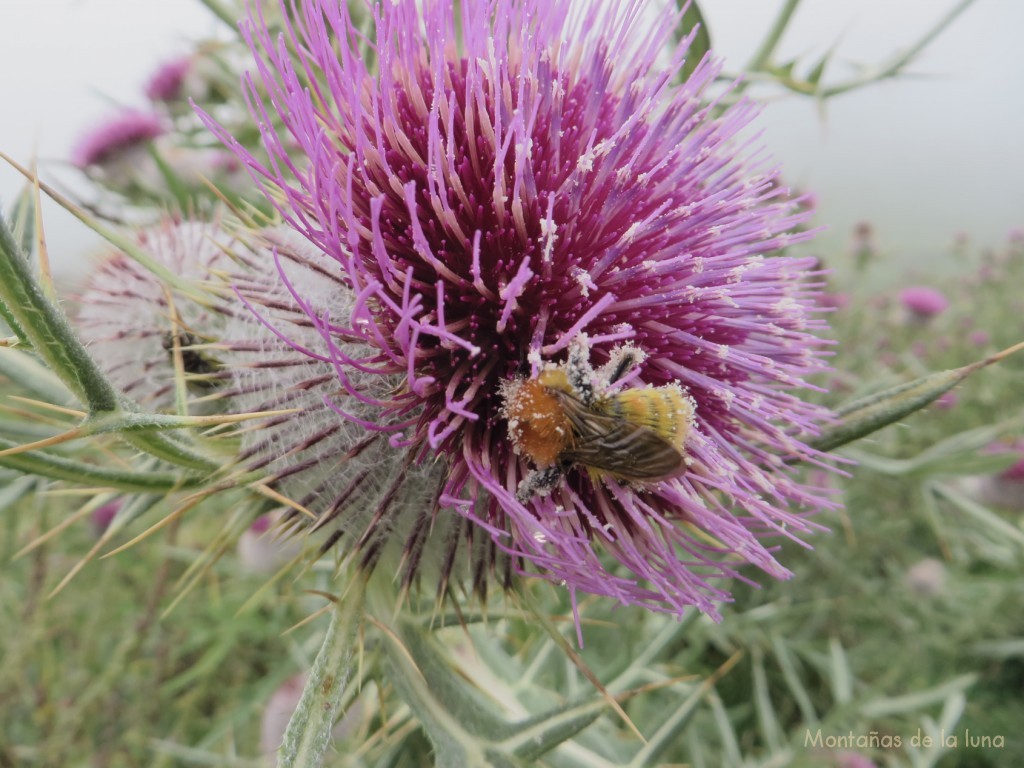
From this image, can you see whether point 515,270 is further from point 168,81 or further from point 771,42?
point 168,81

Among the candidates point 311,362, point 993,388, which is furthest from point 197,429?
point 993,388

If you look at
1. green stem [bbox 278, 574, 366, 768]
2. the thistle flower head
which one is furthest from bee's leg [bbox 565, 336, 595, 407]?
the thistle flower head

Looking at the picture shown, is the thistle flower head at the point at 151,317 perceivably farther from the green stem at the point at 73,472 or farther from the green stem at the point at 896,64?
the green stem at the point at 896,64

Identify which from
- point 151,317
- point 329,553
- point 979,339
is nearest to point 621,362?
point 329,553

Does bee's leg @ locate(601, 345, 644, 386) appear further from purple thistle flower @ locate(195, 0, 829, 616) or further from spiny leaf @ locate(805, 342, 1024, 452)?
spiny leaf @ locate(805, 342, 1024, 452)

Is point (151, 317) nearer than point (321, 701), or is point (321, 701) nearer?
point (321, 701)

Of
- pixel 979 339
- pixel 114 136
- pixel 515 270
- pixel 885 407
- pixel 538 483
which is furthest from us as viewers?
pixel 979 339
